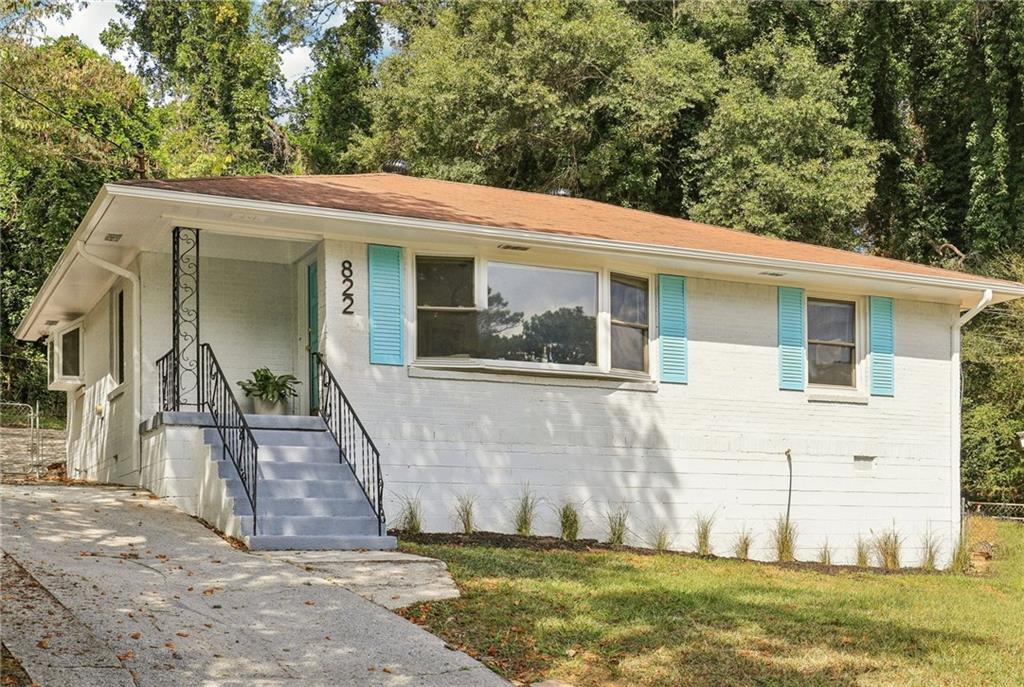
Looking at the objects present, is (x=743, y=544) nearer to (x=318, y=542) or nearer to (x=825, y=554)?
(x=825, y=554)

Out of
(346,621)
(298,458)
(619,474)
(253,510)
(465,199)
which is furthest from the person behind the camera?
(465,199)

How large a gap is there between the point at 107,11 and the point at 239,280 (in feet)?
85.6

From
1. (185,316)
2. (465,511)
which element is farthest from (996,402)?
(185,316)

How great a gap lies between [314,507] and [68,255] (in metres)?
5.77

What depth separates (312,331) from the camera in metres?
14.4

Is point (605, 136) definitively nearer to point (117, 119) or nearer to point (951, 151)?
point (951, 151)

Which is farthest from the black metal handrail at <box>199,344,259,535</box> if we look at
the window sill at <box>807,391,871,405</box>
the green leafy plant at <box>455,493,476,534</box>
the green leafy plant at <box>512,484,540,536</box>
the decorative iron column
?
the window sill at <box>807,391,871,405</box>

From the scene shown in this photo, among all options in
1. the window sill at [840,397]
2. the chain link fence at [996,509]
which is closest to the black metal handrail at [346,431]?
the window sill at [840,397]

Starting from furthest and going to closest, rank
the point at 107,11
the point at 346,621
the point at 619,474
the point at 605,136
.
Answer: the point at 107,11, the point at 605,136, the point at 619,474, the point at 346,621

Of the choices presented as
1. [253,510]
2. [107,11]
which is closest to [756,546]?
[253,510]

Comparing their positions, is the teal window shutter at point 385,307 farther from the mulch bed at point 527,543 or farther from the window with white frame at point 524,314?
the mulch bed at point 527,543

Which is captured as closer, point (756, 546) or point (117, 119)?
point (756, 546)

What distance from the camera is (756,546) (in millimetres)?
15516

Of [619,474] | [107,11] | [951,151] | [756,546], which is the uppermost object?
[107,11]
